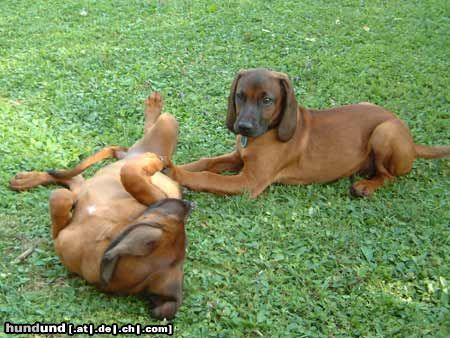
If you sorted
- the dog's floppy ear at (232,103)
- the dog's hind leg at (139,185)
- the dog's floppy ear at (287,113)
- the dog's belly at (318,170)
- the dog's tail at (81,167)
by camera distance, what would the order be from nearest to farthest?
the dog's hind leg at (139,185) < the dog's tail at (81,167) < the dog's floppy ear at (287,113) < the dog's floppy ear at (232,103) < the dog's belly at (318,170)

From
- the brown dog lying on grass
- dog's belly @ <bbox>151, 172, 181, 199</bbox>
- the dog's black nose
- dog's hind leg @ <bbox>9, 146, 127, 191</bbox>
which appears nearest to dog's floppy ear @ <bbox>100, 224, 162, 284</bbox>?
the brown dog lying on grass

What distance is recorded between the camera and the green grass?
13.0ft

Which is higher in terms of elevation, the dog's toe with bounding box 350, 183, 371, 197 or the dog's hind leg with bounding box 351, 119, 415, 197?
the dog's hind leg with bounding box 351, 119, 415, 197

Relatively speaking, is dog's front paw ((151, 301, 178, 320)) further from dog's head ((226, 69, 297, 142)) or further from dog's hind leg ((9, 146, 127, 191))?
dog's head ((226, 69, 297, 142))

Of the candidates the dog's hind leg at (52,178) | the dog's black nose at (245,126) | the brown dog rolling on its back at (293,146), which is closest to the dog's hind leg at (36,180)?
the dog's hind leg at (52,178)

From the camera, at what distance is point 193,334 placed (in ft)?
12.0

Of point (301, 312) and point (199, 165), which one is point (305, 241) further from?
point (199, 165)

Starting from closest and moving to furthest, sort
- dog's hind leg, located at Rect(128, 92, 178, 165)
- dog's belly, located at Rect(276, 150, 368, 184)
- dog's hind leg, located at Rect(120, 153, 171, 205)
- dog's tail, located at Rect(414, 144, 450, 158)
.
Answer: dog's hind leg, located at Rect(120, 153, 171, 205)
dog's hind leg, located at Rect(128, 92, 178, 165)
dog's belly, located at Rect(276, 150, 368, 184)
dog's tail, located at Rect(414, 144, 450, 158)

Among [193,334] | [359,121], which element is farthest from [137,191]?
[359,121]

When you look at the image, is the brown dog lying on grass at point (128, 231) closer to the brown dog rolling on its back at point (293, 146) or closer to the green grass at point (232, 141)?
the green grass at point (232, 141)

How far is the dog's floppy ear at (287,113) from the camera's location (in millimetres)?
5480

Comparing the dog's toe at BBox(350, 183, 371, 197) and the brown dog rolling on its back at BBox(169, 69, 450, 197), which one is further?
the dog's toe at BBox(350, 183, 371, 197)

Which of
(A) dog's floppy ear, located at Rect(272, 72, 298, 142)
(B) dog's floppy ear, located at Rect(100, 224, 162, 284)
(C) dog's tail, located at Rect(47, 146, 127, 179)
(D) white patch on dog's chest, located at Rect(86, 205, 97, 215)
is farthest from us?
(A) dog's floppy ear, located at Rect(272, 72, 298, 142)

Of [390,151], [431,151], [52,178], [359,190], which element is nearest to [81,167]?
[52,178]
